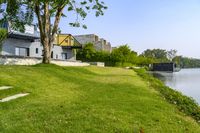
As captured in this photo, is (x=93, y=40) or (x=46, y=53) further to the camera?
(x=93, y=40)

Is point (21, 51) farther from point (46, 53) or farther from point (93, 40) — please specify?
point (93, 40)

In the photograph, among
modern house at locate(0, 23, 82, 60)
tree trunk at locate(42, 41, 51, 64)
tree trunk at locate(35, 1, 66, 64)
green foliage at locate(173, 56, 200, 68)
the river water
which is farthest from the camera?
green foliage at locate(173, 56, 200, 68)

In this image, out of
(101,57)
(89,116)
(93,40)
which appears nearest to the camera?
(89,116)

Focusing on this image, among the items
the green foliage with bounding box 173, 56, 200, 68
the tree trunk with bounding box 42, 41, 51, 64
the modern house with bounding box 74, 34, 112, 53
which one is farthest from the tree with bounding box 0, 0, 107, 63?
the green foliage with bounding box 173, 56, 200, 68

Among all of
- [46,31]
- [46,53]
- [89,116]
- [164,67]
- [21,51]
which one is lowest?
[164,67]

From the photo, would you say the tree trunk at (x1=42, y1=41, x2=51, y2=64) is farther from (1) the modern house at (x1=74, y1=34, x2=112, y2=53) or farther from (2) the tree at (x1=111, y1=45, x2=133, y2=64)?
(1) the modern house at (x1=74, y1=34, x2=112, y2=53)

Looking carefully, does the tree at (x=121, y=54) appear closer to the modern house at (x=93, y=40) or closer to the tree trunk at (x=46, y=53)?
the modern house at (x=93, y=40)

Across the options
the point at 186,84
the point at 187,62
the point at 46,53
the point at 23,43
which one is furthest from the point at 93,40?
the point at 187,62

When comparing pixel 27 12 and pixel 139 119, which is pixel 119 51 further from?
pixel 139 119

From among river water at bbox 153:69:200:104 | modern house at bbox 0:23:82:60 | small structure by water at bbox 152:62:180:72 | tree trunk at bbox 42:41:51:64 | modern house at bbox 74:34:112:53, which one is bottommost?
river water at bbox 153:69:200:104

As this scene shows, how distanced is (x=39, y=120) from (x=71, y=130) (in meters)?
1.01

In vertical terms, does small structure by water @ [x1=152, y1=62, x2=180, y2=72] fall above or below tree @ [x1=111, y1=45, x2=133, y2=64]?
below

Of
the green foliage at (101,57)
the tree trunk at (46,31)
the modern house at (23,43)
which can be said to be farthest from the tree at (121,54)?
the tree trunk at (46,31)

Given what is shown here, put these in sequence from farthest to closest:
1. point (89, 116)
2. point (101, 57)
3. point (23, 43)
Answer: point (101, 57)
point (23, 43)
point (89, 116)
